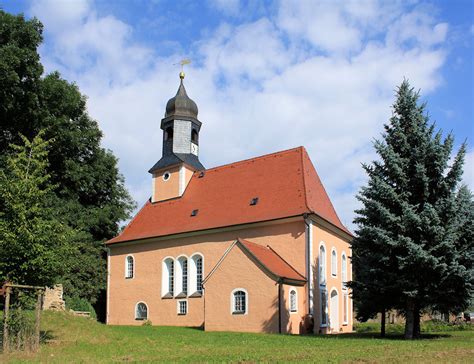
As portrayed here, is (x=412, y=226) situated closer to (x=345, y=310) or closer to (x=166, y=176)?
(x=345, y=310)

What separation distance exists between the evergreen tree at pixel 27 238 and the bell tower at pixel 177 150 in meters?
19.3

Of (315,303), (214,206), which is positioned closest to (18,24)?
(214,206)

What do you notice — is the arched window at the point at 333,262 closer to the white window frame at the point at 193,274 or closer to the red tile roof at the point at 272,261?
the red tile roof at the point at 272,261

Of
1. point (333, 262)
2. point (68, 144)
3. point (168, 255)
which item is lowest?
point (333, 262)

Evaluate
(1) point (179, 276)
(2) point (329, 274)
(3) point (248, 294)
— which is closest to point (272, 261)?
(3) point (248, 294)

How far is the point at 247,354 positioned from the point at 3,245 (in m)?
7.06

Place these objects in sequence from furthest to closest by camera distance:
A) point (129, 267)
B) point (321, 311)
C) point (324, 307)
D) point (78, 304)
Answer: point (129, 267) < point (78, 304) < point (324, 307) < point (321, 311)

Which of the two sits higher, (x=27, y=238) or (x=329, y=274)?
(x=27, y=238)

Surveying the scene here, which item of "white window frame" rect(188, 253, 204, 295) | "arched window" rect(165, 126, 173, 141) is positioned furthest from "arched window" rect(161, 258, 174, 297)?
"arched window" rect(165, 126, 173, 141)

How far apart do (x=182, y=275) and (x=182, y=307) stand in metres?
1.92

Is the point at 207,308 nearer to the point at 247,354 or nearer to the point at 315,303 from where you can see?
the point at 315,303

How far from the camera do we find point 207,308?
25.0 m

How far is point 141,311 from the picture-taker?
105 ft

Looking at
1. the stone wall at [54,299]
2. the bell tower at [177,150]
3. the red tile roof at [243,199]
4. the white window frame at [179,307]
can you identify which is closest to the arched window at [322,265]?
the red tile roof at [243,199]
